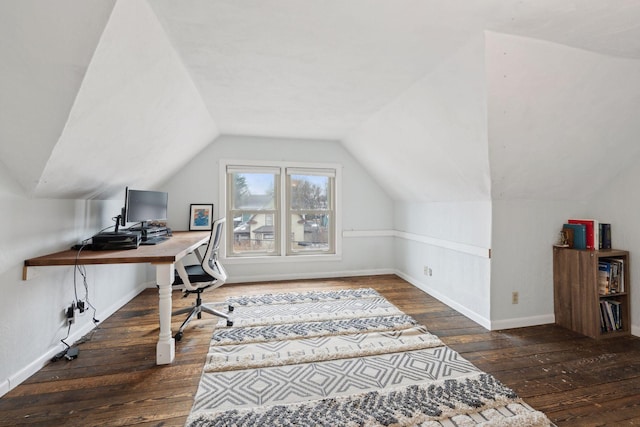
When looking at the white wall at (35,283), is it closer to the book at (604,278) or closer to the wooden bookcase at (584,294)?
the wooden bookcase at (584,294)

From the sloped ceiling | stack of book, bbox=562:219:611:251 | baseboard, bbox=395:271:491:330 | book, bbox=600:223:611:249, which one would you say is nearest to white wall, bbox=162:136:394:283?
baseboard, bbox=395:271:491:330

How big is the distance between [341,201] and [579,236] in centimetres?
290

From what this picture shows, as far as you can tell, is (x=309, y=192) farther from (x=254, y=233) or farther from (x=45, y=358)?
(x=45, y=358)

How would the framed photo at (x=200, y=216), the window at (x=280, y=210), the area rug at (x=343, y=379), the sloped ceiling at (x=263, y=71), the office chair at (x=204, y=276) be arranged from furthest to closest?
the window at (x=280, y=210) → the framed photo at (x=200, y=216) → the office chair at (x=204, y=276) → the area rug at (x=343, y=379) → the sloped ceiling at (x=263, y=71)

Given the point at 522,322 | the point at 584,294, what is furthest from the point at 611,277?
the point at 522,322

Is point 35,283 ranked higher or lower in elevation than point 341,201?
lower

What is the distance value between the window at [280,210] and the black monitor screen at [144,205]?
1152 millimetres

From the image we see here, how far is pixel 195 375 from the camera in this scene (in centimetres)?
199

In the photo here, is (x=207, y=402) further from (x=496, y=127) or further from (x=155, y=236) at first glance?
(x=496, y=127)

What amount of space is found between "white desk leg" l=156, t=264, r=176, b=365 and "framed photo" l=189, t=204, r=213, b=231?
2101mm

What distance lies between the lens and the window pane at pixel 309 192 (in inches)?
181

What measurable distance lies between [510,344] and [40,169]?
3.73 m

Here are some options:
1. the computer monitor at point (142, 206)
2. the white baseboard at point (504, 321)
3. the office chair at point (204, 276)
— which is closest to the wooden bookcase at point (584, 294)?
the white baseboard at point (504, 321)

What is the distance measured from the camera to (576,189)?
2.79 metres
